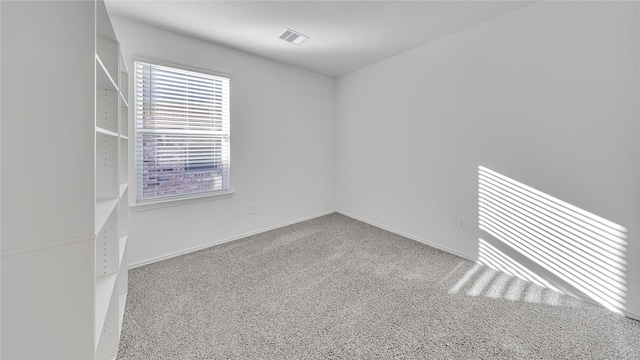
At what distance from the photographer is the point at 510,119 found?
2295mm

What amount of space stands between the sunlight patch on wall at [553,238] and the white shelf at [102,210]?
119 inches

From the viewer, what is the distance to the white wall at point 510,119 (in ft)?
5.80

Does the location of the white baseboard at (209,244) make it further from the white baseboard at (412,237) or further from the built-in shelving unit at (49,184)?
the built-in shelving unit at (49,184)

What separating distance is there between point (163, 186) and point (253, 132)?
125cm

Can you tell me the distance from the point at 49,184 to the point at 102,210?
0.44 metres

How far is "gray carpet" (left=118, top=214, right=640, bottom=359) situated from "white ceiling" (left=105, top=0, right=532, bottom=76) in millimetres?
2447

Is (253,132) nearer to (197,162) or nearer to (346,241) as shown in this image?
(197,162)

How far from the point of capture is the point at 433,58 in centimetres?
286

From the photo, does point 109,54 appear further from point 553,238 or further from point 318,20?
point 553,238

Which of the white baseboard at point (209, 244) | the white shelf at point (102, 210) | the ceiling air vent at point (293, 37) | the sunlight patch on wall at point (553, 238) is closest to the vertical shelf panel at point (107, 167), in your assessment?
the white shelf at point (102, 210)

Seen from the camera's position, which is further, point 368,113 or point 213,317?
point 368,113

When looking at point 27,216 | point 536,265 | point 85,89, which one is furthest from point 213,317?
point 536,265

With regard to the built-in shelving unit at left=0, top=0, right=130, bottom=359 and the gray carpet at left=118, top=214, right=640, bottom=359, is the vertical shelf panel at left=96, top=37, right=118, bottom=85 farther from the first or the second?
the gray carpet at left=118, top=214, right=640, bottom=359

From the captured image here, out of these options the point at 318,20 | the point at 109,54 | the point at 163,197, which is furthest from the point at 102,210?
the point at 318,20
